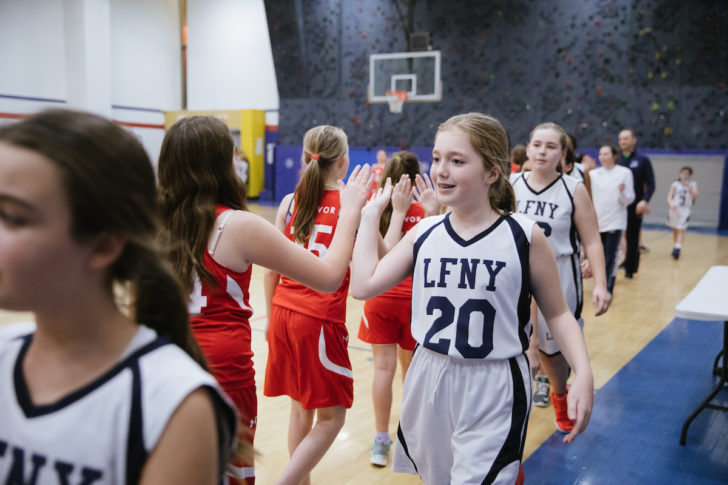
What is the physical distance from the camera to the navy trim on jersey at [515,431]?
6.24ft

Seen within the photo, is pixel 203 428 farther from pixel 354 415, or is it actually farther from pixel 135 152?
pixel 354 415

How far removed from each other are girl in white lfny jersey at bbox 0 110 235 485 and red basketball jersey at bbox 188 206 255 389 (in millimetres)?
997

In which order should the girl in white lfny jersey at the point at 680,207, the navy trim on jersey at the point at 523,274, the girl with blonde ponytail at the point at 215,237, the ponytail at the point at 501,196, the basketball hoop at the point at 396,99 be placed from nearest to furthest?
1. the girl with blonde ponytail at the point at 215,237
2. the navy trim on jersey at the point at 523,274
3. the ponytail at the point at 501,196
4. the girl in white lfny jersey at the point at 680,207
5. the basketball hoop at the point at 396,99

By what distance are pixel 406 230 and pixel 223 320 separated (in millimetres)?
1820

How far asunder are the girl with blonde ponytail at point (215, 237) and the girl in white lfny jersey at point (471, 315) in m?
0.29

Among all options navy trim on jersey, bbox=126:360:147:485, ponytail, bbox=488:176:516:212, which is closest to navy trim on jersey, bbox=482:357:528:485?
ponytail, bbox=488:176:516:212

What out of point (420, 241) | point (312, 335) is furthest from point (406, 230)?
point (420, 241)

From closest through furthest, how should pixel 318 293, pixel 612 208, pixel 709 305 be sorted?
pixel 318 293, pixel 709 305, pixel 612 208

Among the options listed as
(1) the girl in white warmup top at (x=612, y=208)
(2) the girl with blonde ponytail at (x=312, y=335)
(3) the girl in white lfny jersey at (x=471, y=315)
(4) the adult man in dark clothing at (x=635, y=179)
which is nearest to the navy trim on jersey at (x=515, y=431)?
(3) the girl in white lfny jersey at (x=471, y=315)

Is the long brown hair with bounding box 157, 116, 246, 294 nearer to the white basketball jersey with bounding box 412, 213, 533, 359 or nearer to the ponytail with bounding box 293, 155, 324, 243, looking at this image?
the white basketball jersey with bounding box 412, 213, 533, 359

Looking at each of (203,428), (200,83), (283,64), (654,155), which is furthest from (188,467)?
(200,83)

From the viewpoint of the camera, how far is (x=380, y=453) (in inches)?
132

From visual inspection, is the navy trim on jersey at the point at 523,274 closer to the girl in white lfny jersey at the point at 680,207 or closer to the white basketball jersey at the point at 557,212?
the white basketball jersey at the point at 557,212

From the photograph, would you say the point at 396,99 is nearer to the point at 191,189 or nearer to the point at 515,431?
the point at 191,189
